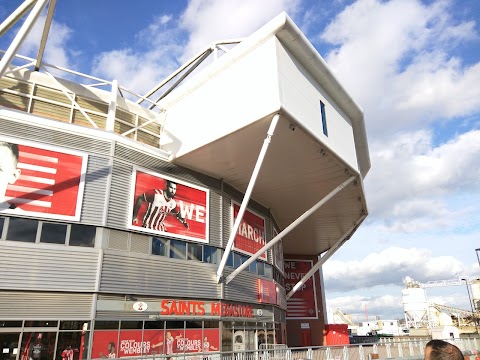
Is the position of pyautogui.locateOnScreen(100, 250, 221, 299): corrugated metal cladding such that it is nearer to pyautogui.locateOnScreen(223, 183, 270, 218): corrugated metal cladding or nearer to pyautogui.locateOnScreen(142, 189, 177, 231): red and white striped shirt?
pyautogui.locateOnScreen(142, 189, 177, 231): red and white striped shirt

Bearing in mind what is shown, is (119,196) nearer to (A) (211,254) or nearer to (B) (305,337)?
(A) (211,254)

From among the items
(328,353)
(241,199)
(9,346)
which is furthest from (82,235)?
(328,353)

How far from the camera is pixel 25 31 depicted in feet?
52.0

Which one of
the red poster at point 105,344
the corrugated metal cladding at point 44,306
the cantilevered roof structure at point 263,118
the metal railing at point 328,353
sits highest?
the cantilevered roof structure at point 263,118

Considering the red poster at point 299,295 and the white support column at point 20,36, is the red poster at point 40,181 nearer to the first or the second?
the white support column at point 20,36

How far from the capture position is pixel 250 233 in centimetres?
2616

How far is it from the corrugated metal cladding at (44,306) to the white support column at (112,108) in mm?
8399

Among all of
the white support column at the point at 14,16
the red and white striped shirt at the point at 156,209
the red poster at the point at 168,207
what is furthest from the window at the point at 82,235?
the white support column at the point at 14,16

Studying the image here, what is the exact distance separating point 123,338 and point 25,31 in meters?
13.4

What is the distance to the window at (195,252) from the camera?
21125 millimetres

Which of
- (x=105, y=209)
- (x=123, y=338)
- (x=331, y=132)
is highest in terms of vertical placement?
(x=331, y=132)

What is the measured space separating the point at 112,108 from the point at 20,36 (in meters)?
5.81

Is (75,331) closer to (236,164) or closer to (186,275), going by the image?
(186,275)

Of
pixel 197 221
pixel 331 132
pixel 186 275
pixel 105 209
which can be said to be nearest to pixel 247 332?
pixel 186 275
